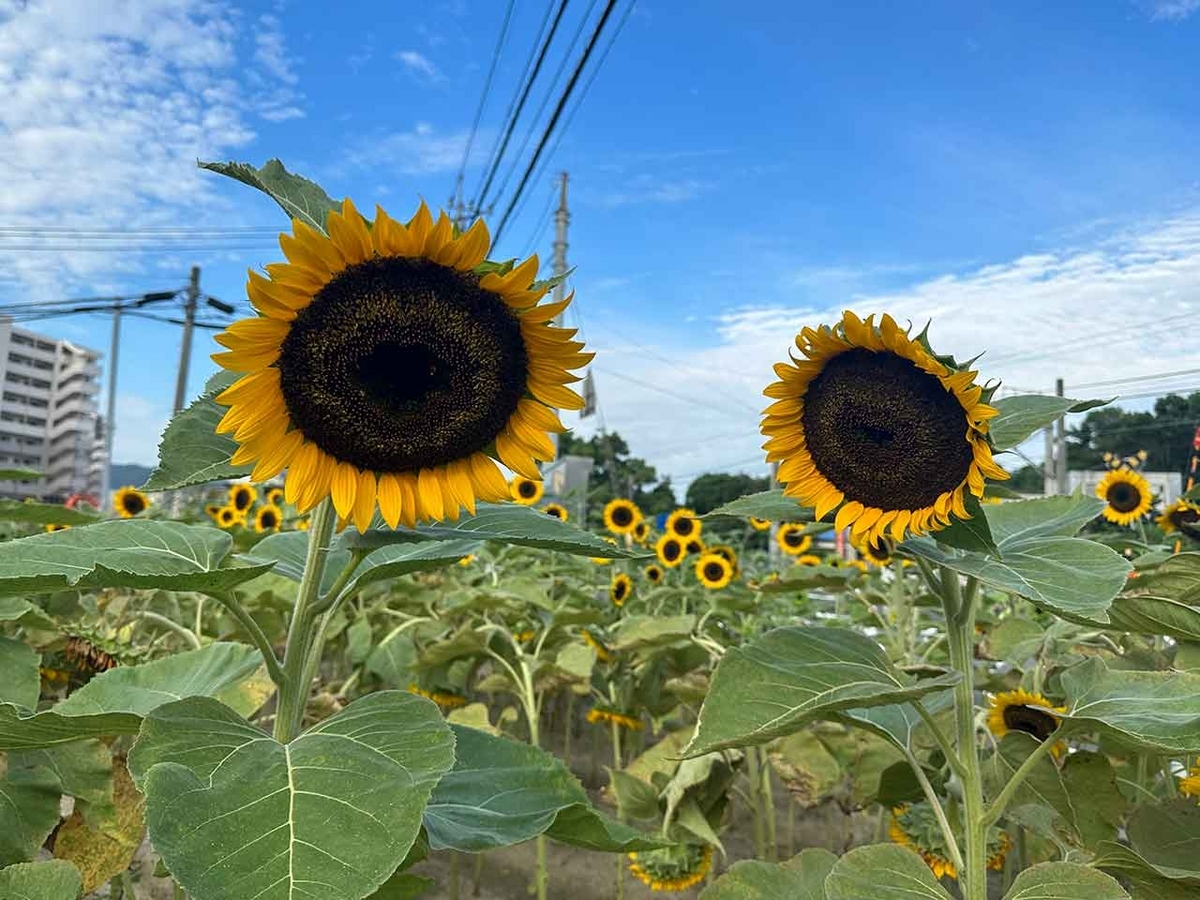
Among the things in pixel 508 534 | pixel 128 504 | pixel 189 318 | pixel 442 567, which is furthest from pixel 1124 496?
pixel 189 318

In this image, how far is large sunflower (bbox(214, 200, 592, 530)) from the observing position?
3.30ft

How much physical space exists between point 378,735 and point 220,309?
22912 mm

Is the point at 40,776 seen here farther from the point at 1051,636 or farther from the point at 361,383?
the point at 1051,636

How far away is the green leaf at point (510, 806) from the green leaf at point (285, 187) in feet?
2.34

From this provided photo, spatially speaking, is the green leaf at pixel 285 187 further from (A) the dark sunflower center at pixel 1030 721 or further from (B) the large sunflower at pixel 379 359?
(A) the dark sunflower center at pixel 1030 721

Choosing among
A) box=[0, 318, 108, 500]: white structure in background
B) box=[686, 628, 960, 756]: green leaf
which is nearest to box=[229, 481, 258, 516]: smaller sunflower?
box=[686, 628, 960, 756]: green leaf

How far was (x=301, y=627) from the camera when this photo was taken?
1.13 metres

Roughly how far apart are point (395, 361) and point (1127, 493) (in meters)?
5.01

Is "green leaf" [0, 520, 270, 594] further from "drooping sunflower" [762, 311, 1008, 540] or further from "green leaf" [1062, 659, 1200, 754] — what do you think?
"green leaf" [1062, 659, 1200, 754]

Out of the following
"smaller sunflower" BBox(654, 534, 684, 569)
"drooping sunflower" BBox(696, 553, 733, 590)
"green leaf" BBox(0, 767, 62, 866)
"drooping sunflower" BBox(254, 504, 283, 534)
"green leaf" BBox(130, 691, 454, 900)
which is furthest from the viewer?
"drooping sunflower" BBox(254, 504, 283, 534)

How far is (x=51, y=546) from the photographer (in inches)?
39.6

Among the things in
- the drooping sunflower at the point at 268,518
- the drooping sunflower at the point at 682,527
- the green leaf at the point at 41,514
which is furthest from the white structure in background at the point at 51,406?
the green leaf at the point at 41,514

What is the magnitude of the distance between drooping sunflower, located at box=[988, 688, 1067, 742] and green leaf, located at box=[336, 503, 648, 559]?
3.15 feet

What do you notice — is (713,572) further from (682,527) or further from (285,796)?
(285,796)
